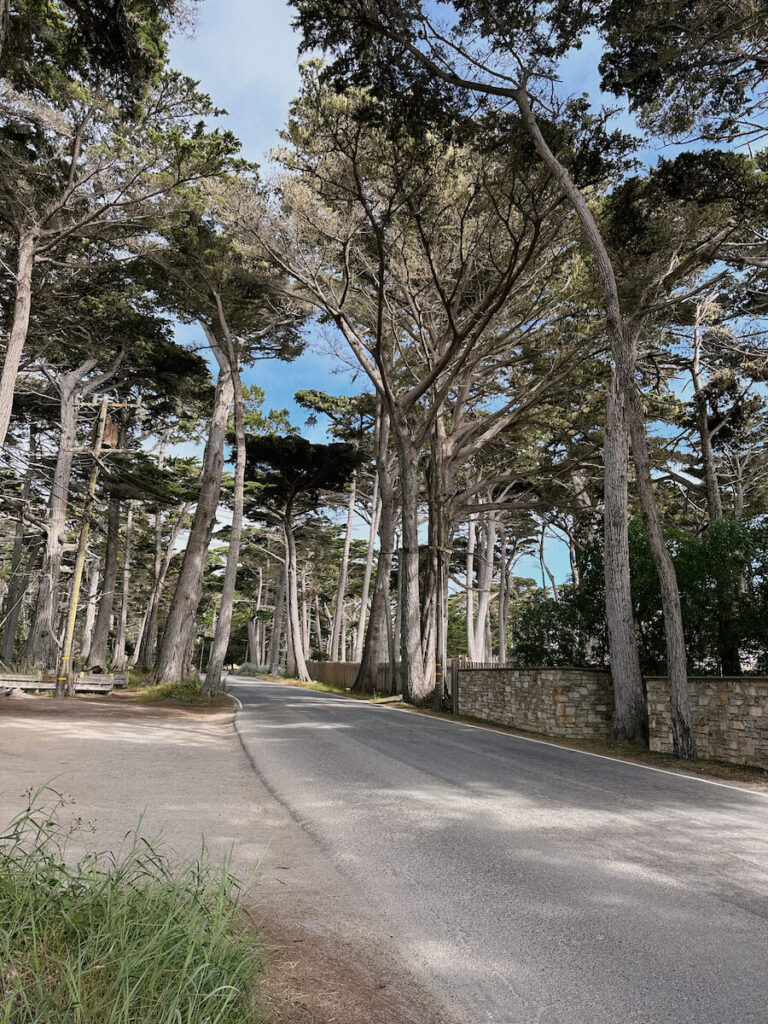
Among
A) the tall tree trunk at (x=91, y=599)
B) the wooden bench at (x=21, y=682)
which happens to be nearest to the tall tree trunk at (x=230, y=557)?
the wooden bench at (x=21, y=682)

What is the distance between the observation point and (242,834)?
189 inches

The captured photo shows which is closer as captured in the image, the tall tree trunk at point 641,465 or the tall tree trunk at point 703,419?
the tall tree trunk at point 641,465

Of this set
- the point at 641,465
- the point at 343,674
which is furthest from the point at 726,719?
the point at 343,674

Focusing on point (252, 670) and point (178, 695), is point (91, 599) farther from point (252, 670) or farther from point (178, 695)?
point (252, 670)

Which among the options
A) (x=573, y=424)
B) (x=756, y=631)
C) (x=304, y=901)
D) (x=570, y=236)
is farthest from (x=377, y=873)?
(x=573, y=424)

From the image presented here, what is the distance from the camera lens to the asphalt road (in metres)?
2.64

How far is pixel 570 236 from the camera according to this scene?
49.2 feet

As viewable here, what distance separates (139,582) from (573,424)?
37.4 meters

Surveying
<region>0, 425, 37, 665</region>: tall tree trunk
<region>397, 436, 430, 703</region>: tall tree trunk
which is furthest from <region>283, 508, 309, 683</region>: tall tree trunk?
<region>397, 436, 430, 703</region>: tall tree trunk

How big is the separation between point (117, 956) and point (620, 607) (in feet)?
36.4

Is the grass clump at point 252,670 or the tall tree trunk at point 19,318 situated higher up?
the tall tree trunk at point 19,318

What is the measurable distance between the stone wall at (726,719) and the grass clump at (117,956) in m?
8.24

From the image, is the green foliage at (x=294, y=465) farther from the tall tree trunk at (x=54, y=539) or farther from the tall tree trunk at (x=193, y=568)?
the tall tree trunk at (x=54, y=539)

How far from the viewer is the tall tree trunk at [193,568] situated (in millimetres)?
20438
